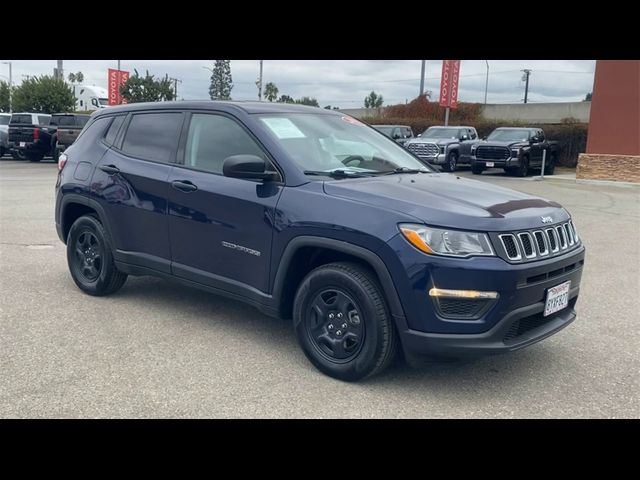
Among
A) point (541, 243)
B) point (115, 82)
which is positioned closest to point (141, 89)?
point (115, 82)

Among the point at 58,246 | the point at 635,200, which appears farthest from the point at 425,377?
the point at 635,200

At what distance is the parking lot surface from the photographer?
368 centimetres

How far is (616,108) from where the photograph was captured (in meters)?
18.8

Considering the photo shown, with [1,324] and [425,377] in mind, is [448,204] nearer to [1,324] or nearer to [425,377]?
[425,377]

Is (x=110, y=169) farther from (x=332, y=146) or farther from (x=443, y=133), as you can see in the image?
(x=443, y=133)

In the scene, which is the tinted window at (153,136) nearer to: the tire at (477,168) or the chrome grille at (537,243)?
the chrome grille at (537,243)

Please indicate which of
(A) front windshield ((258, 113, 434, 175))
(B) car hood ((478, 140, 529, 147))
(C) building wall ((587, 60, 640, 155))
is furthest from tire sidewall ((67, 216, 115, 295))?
(B) car hood ((478, 140, 529, 147))

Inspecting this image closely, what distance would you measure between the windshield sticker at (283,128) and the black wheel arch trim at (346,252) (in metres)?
0.91

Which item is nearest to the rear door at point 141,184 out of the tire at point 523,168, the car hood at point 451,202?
Result: the car hood at point 451,202

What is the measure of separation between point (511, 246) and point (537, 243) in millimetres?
267

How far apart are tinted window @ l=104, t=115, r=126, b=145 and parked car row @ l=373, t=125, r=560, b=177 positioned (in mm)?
15857

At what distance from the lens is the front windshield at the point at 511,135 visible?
2205 centimetres

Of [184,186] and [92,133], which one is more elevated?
[92,133]
